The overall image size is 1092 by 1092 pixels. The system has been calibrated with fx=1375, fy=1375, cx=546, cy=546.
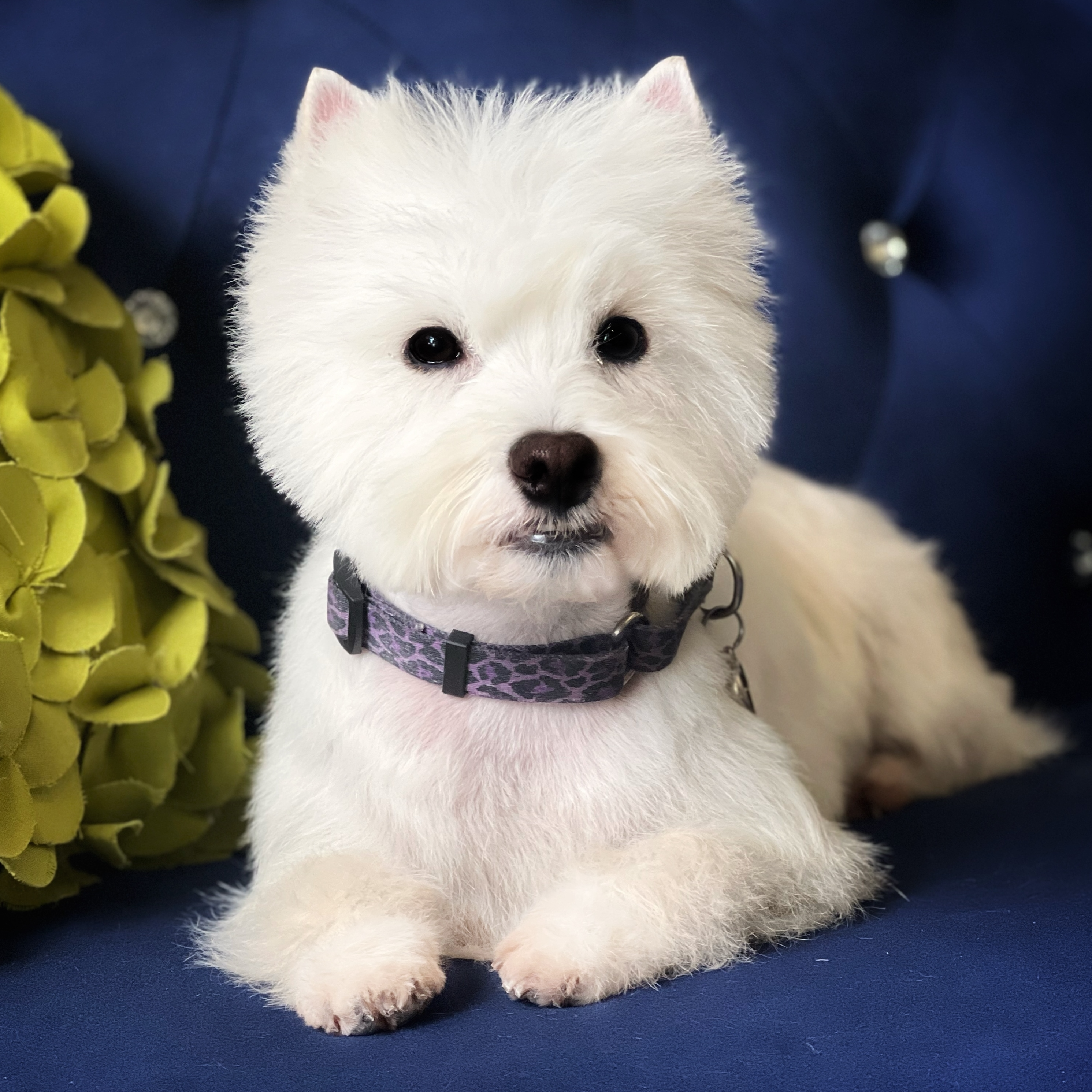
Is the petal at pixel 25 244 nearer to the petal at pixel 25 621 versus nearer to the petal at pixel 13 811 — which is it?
the petal at pixel 25 621

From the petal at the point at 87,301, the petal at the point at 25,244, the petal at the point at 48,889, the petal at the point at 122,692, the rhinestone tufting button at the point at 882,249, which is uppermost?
the rhinestone tufting button at the point at 882,249

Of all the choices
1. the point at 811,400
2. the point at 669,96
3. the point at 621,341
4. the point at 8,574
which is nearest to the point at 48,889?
the point at 8,574

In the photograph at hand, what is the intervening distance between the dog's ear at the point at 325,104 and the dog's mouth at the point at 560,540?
43 centimetres

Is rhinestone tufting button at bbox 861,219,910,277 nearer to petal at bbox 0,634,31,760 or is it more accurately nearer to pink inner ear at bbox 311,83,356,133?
pink inner ear at bbox 311,83,356,133

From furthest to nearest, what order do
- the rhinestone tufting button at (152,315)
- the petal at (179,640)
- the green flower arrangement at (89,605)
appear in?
the rhinestone tufting button at (152,315), the petal at (179,640), the green flower arrangement at (89,605)

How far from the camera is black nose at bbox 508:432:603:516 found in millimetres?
958

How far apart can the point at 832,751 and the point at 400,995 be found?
0.68m

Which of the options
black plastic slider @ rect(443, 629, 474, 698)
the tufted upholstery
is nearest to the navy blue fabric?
the tufted upholstery

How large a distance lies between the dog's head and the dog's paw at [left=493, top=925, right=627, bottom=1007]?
271mm

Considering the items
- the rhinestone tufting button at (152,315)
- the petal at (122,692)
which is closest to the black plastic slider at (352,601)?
the petal at (122,692)

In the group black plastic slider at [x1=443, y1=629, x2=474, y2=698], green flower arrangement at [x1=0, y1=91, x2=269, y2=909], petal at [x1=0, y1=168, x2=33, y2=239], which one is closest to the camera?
black plastic slider at [x1=443, y1=629, x2=474, y2=698]

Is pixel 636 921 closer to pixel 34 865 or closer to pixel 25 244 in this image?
pixel 34 865

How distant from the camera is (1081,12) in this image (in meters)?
1.99

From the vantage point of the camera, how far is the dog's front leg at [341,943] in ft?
3.25
